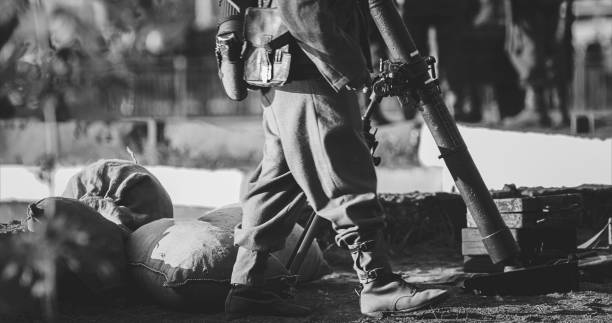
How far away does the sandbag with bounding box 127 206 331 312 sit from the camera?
4.55m

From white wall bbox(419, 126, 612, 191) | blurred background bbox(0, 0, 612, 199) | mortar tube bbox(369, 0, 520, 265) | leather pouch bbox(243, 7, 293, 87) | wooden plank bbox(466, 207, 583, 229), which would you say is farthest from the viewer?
white wall bbox(419, 126, 612, 191)

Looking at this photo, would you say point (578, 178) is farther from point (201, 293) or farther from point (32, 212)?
point (32, 212)

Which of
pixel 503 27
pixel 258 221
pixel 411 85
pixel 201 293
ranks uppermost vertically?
pixel 503 27

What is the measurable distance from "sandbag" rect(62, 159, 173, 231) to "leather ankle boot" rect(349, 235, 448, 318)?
1591 mm

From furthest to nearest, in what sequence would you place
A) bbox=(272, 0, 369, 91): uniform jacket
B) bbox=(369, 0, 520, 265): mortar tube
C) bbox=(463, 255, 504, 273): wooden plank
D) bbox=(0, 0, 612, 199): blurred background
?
bbox=(463, 255, 504, 273): wooden plank
bbox=(369, 0, 520, 265): mortar tube
bbox=(272, 0, 369, 91): uniform jacket
bbox=(0, 0, 612, 199): blurred background

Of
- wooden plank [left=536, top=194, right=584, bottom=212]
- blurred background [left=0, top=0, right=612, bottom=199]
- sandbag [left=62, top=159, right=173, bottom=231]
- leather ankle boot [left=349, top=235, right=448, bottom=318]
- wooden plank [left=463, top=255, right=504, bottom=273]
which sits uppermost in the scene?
blurred background [left=0, top=0, right=612, bottom=199]

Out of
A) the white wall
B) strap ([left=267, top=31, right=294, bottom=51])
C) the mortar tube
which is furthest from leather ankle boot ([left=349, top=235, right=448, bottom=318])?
the white wall

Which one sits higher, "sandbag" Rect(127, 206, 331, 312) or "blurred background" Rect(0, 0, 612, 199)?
"blurred background" Rect(0, 0, 612, 199)

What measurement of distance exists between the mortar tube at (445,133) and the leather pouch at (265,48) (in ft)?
1.41

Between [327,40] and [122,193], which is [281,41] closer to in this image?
[327,40]

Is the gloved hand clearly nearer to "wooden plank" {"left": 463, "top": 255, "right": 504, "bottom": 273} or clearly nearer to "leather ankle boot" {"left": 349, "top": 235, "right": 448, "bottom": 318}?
"leather ankle boot" {"left": 349, "top": 235, "right": 448, "bottom": 318}

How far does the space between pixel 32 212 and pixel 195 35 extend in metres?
22.3

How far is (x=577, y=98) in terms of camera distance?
73.7 feet

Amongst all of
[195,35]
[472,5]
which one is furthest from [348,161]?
[195,35]
